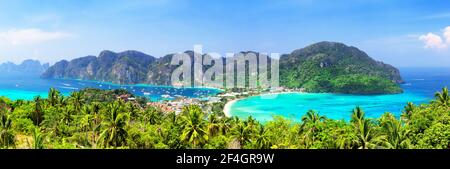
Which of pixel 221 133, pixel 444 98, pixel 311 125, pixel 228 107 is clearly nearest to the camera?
pixel 311 125

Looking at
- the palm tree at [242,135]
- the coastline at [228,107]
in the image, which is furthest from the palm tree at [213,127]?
the coastline at [228,107]

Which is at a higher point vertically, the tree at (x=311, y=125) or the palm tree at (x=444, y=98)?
the palm tree at (x=444, y=98)

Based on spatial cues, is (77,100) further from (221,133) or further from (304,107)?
(304,107)

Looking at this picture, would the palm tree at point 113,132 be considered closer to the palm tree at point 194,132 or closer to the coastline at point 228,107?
the palm tree at point 194,132

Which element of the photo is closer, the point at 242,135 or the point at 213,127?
the point at 242,135

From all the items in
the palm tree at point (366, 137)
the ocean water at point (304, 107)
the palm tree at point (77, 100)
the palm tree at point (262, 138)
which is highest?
the palm tree at point (77, 100)

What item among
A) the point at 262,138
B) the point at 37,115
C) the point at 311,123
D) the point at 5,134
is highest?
the point at 311,123

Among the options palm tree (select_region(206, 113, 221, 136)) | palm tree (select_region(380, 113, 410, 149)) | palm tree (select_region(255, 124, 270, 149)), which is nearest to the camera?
palm tree (select_region(380, 113, 410, 149))

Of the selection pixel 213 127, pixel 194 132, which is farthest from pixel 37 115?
pixel 194 132

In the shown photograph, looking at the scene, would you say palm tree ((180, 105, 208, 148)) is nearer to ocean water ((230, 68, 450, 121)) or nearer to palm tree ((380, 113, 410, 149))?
palm tree ((380, 113, 410, 149))

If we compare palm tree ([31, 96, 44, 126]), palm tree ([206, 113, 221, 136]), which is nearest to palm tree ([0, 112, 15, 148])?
palm tree ([31, 96, 44, 126])

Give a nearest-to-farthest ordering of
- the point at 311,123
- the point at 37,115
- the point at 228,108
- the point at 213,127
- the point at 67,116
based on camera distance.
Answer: the point at 213,127, the point at 311,123, the point at 67,116, the point at 37,115, the point at 228,108
